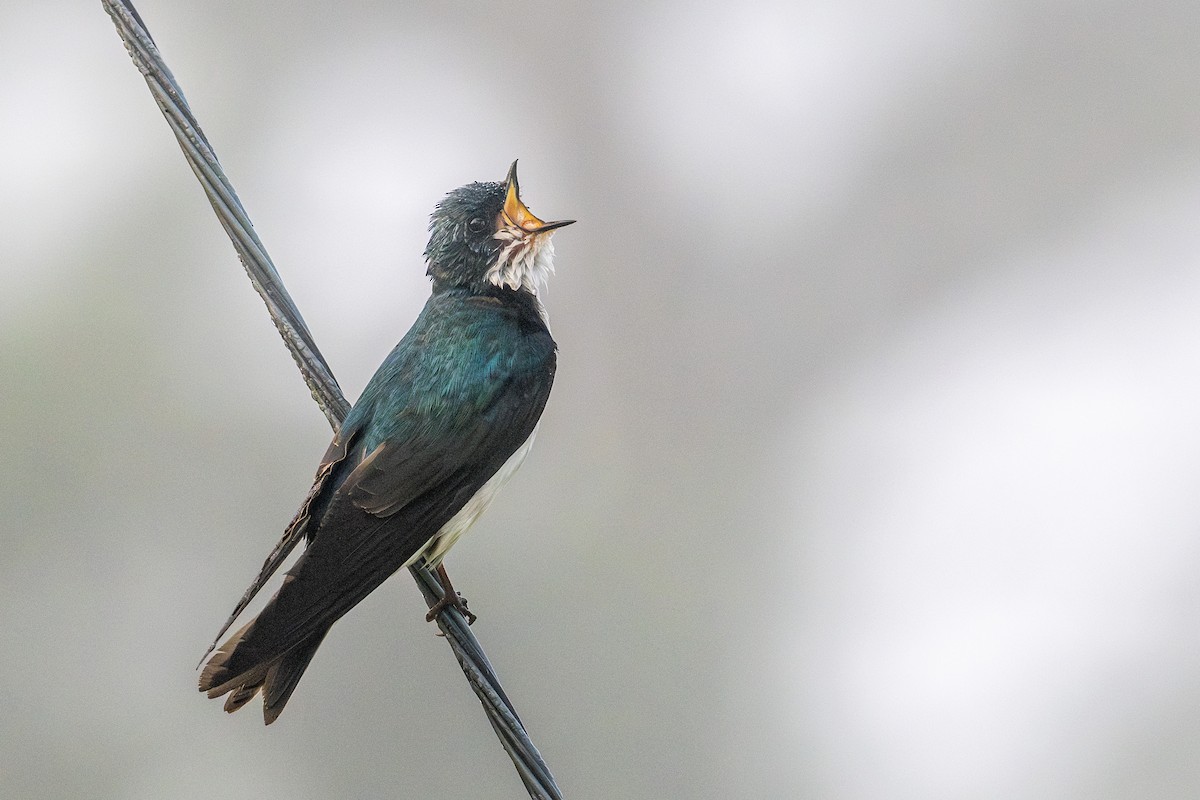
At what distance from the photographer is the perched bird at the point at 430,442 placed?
2.16 meters

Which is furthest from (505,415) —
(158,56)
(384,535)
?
(158,56)

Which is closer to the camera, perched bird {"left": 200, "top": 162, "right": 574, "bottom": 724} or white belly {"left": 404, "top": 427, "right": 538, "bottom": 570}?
perched bird {"left": 200, "top": 162, "right": 574, "bottom": 724}

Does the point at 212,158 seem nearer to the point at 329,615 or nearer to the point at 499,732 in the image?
the point at 329,615

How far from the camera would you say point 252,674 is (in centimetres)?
212

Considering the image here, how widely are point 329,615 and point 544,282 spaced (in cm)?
102

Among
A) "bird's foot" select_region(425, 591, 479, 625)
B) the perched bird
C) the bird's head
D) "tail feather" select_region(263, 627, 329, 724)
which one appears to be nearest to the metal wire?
"bird's foot" select_region(425, 591, 479, 625)

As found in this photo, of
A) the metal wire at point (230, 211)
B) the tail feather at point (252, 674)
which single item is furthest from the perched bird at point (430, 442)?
the metal wire at point (230, 211)

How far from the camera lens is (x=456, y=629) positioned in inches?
82.5

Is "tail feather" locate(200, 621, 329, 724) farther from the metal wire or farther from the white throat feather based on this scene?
the white throat feather

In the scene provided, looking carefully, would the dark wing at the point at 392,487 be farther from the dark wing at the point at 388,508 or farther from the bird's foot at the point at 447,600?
the bird's foot at the point at 447,600

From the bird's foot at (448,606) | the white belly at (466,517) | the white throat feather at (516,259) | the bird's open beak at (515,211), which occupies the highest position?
the bird's open beak at (515,211)

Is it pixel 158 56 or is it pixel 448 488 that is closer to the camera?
pixel 158 56

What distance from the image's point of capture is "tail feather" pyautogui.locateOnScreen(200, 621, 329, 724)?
2.06 m

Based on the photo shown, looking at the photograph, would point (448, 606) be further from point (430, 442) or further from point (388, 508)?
point (430, 442)
